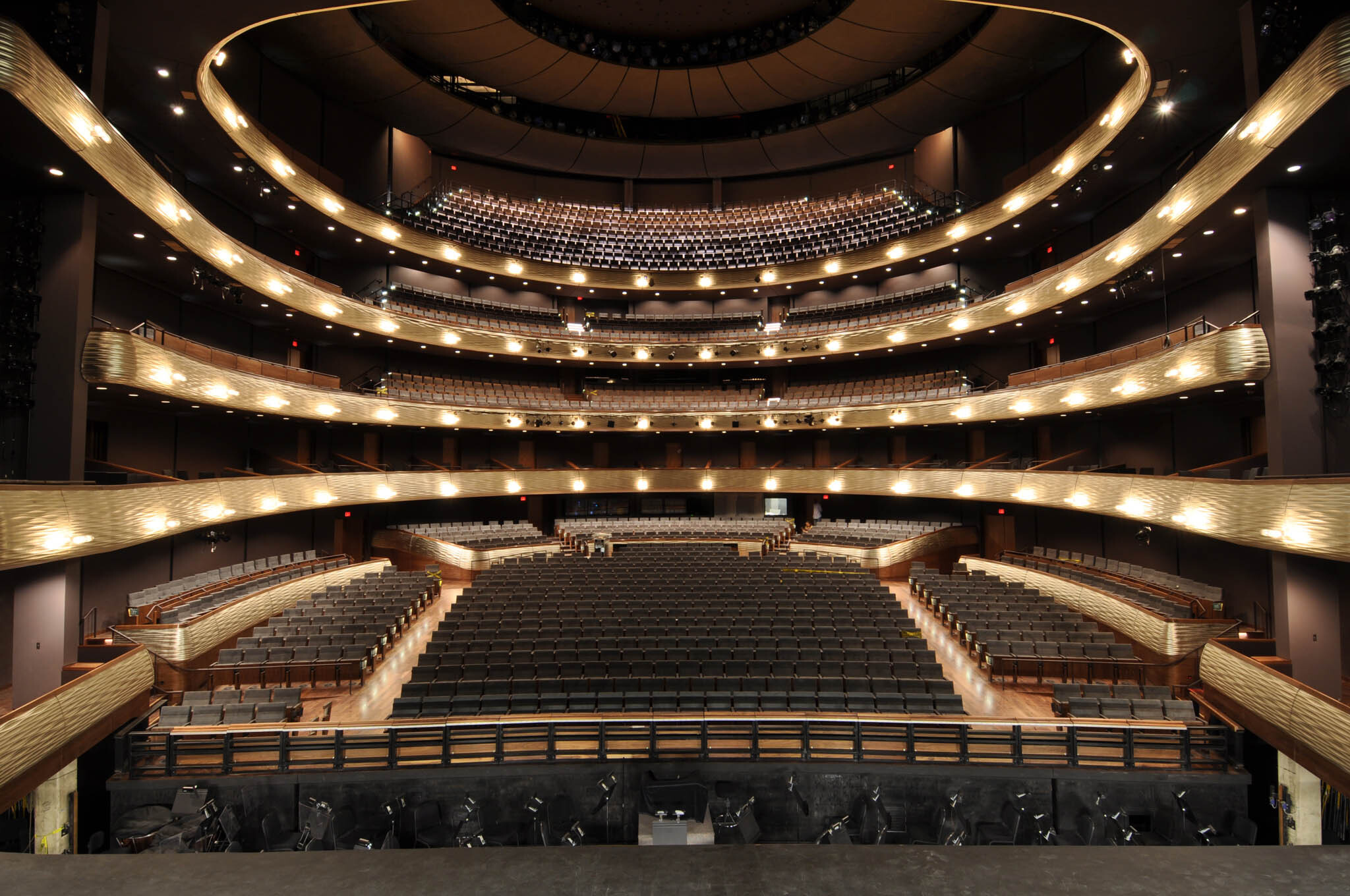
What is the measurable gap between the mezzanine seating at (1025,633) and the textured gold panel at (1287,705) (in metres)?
1.43

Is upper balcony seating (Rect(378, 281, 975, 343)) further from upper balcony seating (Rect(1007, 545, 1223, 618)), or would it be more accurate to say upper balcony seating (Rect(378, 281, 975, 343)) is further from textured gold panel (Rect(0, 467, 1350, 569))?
upper balcony seating (Rect(1007, 545, 1223, 618))

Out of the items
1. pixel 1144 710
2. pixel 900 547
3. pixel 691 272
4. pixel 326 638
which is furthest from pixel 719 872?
pixel 691 272

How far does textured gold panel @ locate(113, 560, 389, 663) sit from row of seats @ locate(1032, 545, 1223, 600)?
2004 cm

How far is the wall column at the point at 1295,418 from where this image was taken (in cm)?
953

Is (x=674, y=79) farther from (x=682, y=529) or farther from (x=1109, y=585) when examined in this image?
(x=1109, y=585)

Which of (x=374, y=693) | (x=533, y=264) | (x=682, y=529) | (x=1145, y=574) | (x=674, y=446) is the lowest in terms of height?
(x=374, y=693)

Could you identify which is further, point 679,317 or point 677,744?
point 679,317

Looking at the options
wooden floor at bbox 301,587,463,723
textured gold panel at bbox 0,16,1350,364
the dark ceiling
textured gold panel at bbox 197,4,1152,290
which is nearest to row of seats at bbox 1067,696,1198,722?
textured gold panel at bbox 0,16,1350,364

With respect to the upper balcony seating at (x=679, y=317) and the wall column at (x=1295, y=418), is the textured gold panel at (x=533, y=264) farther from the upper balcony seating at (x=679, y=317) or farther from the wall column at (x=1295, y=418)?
the wall column at (x=1295, y=418)

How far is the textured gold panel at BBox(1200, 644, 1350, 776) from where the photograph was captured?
7156 millimetres

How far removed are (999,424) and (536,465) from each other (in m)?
20.0

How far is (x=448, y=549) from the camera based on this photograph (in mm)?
21219

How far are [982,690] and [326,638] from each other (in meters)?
12.7

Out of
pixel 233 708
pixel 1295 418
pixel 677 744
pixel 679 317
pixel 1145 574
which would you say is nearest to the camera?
pixel 677 744
